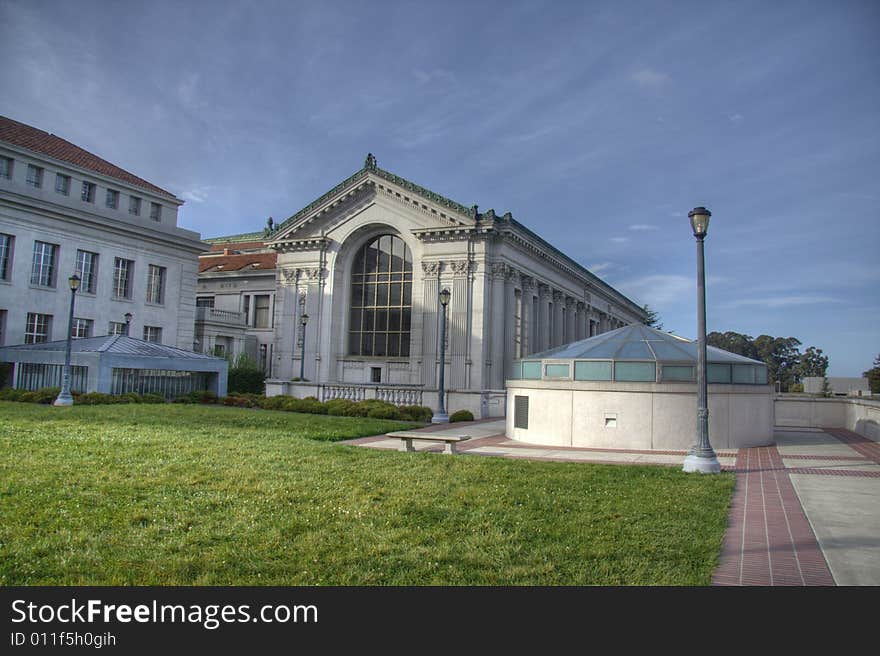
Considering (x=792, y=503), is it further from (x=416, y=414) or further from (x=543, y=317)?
(x=543, y=317)

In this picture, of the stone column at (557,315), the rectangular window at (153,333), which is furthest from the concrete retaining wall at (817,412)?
the rectangular window at (153,333)

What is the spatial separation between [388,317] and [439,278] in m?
5.07

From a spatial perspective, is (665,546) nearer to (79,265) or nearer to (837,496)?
(837,496)

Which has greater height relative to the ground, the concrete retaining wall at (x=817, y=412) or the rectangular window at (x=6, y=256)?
the rectangular window at (x=6, y=256)

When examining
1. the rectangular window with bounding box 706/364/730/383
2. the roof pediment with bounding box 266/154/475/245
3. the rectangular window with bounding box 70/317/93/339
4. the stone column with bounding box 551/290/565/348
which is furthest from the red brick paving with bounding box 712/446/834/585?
the rectangular window with bounding box 70/317/93/339

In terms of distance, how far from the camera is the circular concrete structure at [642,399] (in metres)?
18.0

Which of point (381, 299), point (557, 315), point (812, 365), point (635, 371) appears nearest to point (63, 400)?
point (381, 299)

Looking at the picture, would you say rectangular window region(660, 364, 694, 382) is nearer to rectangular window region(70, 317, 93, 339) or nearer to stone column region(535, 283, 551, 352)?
stone column region(535, 283, 551, 352)

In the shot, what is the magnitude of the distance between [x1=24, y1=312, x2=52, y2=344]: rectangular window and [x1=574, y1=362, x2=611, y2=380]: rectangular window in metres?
33.5

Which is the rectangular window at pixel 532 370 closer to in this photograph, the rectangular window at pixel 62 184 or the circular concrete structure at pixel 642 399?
the circular concrete structure at pixel 642 399

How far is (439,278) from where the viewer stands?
125 ft

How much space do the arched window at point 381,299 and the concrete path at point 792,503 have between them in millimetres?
20676

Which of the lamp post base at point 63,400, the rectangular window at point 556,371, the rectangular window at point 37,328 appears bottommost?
the lamp post base at point 63,400

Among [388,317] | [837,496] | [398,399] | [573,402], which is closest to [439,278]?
[388,317]
